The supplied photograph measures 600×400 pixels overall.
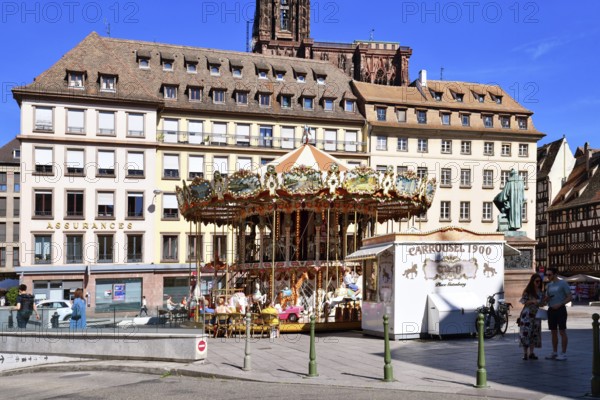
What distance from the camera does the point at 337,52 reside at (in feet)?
300

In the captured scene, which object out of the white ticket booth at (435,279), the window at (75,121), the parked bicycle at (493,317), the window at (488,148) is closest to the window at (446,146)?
the window at (488,148)

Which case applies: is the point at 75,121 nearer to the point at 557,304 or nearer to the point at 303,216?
the point at 303,216

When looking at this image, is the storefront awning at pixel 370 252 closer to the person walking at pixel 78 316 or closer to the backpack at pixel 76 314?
the person walking at pixel 78 316

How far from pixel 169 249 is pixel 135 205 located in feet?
12.1

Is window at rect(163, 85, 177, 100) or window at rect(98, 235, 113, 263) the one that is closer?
window at rect(98, 235, 113, 263)

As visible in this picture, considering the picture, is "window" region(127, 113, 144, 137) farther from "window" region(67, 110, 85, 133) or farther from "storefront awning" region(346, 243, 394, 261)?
"storefront awning" region(346, 243, 394, 261)

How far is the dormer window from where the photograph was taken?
171 feet

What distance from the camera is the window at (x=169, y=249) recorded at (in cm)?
5372

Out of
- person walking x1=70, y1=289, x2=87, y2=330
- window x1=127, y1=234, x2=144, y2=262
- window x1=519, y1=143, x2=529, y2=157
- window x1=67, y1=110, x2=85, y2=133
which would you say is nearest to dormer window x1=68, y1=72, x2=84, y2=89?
window x1=67, y1=110, x2=85, y2=133

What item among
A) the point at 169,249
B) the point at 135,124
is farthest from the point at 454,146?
the point at 135,124

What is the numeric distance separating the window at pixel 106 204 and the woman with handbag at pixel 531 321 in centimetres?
4035

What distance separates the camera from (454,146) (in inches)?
2414

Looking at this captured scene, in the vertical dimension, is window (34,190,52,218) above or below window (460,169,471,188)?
below

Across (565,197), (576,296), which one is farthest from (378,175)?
(565,197)
